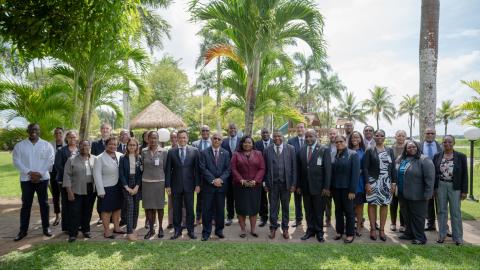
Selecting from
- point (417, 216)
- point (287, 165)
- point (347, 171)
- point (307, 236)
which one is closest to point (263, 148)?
point (287, 165)

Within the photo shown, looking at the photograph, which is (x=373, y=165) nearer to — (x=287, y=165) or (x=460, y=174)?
(x=460, y=174)

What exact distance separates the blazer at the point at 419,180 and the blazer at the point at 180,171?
3921mm

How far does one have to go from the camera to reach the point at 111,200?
6000mm

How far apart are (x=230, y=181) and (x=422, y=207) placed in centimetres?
365

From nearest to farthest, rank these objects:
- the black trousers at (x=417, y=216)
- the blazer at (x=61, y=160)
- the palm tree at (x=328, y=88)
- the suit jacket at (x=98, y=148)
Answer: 1. the black trousers at (x=417, y=216)
2. the blazer at (x=61, y=160)
3. the suit jacket at (x=98, y=148)
4. the palm tree at (x=328, y=88)

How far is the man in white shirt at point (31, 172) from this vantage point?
19.9 feet

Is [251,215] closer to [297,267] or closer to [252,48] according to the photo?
[297,267]

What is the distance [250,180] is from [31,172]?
4087mm

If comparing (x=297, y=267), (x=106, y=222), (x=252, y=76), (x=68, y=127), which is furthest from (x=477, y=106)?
(x=68, y=127)

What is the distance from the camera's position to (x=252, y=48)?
848cm

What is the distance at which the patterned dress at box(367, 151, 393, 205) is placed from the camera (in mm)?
5977

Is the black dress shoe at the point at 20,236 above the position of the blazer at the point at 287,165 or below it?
below

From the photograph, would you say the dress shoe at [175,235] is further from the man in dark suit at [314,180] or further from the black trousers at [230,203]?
the man in dark suit at [314,180]

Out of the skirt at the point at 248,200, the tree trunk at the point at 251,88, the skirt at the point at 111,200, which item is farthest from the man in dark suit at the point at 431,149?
the skirt at the point at 111,200
